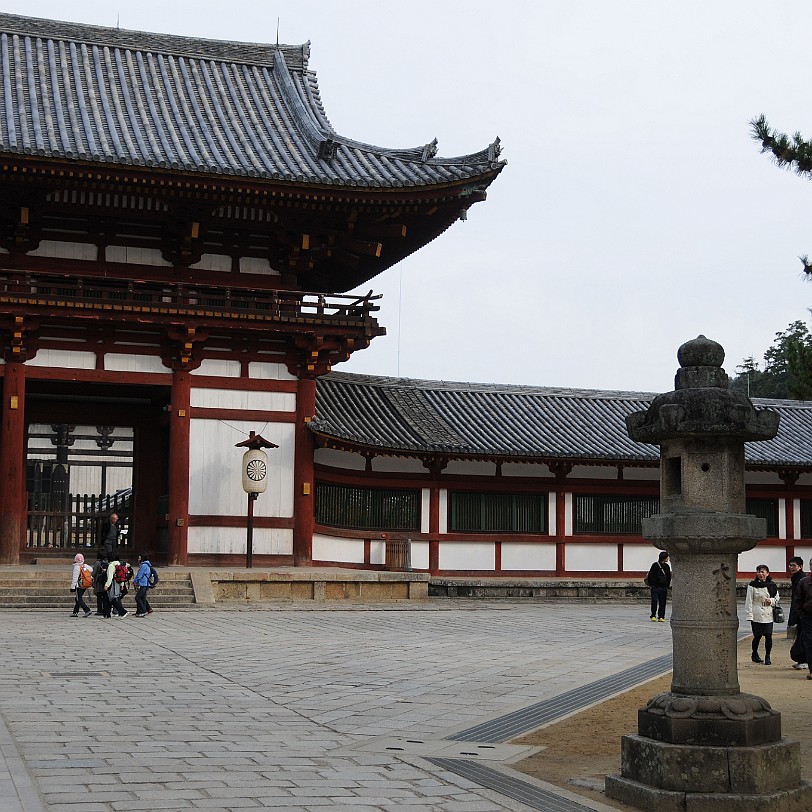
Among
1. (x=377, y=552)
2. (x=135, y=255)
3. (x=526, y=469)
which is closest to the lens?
(x=135, y=255)

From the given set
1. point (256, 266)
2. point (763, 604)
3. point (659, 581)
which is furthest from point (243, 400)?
point (763, 604)

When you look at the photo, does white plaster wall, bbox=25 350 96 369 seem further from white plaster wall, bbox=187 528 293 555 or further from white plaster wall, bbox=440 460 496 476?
white plaster wall, bbox=440 460 496 476

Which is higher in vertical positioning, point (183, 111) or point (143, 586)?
point (183, 111)

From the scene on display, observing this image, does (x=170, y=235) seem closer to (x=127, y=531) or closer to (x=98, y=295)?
(x=98, y=295)

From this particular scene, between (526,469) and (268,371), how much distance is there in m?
8.59

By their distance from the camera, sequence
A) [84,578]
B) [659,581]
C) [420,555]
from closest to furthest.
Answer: [84,578]
[659,581]
[420,555]

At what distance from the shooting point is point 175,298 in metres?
26.7

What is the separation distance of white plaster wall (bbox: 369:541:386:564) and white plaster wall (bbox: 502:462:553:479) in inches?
170

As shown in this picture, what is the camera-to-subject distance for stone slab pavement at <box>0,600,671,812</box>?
26.3 feet

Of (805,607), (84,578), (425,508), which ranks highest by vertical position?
(425,508)

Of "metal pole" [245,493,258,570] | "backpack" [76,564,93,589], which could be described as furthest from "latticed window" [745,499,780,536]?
"backpack" [76,564,93,589]

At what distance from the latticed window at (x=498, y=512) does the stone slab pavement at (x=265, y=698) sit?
818cm

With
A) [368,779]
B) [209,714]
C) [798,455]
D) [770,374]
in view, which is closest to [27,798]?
[368,779]

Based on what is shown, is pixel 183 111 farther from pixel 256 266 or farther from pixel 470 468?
pixel 470 468
